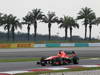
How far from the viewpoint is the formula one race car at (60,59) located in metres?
26.1

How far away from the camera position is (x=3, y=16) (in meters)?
94.6

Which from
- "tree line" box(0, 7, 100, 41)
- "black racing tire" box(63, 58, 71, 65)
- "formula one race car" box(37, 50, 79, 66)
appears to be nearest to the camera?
"formula one race car" box(37, 50, 79, 66)

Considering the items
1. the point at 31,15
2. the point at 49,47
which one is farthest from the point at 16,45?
the point at 31,15

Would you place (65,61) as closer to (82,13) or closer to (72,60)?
(72,60)

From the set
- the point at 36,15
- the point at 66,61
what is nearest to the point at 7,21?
the point at 36,15

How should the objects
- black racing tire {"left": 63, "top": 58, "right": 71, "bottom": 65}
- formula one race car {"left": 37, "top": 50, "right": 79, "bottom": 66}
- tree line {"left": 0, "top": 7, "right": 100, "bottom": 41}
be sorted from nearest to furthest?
formula one race car {"left": 37, "top": 50, "right": 79, "bottom": 66} → black racing tire {"left": 63, "top": 58, "right": 71, "bottom": 65} → tree line {"left": 0, "top": 7, "right": 100, "bottom": 41}

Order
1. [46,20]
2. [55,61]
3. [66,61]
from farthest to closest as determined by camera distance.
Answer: [46,20], [66,61], [55,61]

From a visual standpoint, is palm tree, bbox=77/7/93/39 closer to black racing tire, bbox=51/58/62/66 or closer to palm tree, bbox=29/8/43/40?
palm tree, bbox=29/8/43/40

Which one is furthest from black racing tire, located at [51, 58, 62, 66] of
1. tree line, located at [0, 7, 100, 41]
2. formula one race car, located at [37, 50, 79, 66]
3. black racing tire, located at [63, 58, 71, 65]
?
tree line, located at [0, 7, 100, 41]

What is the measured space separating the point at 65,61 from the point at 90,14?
67.4 m

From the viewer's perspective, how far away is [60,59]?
87.5 ft

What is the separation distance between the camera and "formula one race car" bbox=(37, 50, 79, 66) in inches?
1026

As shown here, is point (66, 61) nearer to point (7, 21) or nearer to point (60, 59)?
point (60, 59)

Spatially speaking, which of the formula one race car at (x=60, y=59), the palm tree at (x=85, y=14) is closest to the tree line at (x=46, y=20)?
the palm tree at (x=85, y=14)
